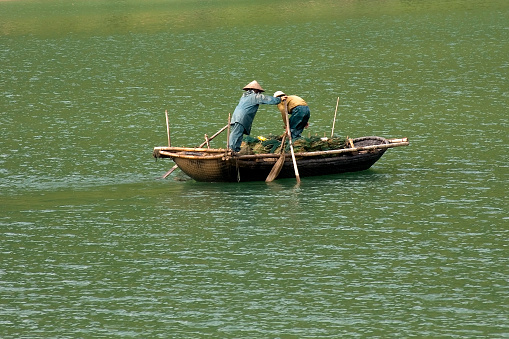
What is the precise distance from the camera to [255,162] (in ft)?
65.7

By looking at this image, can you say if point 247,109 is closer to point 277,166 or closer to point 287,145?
point 287,145

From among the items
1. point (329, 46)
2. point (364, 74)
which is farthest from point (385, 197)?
point (329, 46)

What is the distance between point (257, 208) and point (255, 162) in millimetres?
1789

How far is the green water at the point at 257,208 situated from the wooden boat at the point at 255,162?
287 millimetres

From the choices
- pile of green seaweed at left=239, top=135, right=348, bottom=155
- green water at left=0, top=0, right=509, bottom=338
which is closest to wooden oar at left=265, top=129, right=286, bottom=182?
pile of green seaweed at left=239, top=135, right=348, bottom=155

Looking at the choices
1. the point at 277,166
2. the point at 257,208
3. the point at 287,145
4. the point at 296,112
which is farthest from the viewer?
the point at 296,112

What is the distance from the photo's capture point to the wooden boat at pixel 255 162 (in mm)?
19891

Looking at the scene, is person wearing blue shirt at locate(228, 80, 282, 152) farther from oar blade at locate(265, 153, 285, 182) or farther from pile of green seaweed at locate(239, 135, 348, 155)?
oar blade at locate(265, 153, 285, 182)

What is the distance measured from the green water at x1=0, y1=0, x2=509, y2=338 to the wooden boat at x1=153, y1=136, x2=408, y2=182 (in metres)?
0.29

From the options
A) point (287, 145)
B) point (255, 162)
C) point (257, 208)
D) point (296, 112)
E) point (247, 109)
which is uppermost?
point (247, 109)

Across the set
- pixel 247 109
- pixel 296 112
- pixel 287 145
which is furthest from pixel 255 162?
pixel 296 112

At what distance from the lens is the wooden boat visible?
65.3 ft

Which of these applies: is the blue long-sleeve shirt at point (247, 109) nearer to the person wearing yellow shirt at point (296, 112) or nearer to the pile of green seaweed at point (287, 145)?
A: the pile of green seaweed at point (287, 145)

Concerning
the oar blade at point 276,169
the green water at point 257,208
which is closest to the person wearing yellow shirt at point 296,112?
the oar blade at point 276,169
